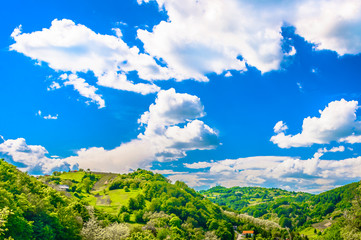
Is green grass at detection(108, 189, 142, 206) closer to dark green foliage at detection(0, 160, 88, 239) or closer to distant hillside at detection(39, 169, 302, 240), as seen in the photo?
distant hillside at detection(39, 169, 302, 240)

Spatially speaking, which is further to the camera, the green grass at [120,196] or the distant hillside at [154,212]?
the green grass at [120,196]

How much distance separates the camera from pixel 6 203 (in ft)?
143

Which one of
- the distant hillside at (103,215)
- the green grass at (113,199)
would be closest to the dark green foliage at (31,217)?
the distant hillside at (103,215)

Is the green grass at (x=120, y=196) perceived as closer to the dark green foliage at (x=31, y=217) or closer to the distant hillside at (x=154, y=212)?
the distant hillside at (x=154, y=212)

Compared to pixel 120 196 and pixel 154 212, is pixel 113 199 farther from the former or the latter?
pixel 154 212

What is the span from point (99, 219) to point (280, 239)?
4263 inches

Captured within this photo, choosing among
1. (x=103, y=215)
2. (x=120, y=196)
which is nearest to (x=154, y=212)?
(x=103, y=215)

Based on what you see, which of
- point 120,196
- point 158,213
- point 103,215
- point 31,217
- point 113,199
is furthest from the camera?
point 120,196

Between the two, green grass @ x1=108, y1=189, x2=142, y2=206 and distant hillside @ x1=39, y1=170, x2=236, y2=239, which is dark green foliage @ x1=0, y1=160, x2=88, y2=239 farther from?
green grass @ x1=108, y1=189, x2=142, y2=206

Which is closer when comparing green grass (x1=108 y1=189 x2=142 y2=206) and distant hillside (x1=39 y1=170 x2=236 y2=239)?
distant hillside (x1=39 y1=170 x2=236 y2=239)

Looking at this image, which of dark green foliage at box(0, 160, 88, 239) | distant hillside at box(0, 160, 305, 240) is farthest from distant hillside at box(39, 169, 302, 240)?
dark green foliage at box(0, 160, 88, 239)

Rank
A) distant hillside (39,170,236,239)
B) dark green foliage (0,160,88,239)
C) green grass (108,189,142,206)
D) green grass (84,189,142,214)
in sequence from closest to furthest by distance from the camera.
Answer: dark green foliage (0,160,88,239)
distant hillside (39,170,236,239)
green grass (84,189,142,214)
green grass (108,189,142,206)

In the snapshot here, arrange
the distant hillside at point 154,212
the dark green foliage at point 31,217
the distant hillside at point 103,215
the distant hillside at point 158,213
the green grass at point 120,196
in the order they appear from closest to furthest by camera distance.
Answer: the dark green foliage at point 31,217, the distant hillside at point 103,215, the distant hillside at point 154,212, the distant hillside at point 158,213, the green grass at point 120,196

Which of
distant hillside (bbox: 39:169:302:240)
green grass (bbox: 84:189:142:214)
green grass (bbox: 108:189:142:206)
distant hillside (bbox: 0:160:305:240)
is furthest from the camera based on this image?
green grass (bbox: 108:189:142:206)
